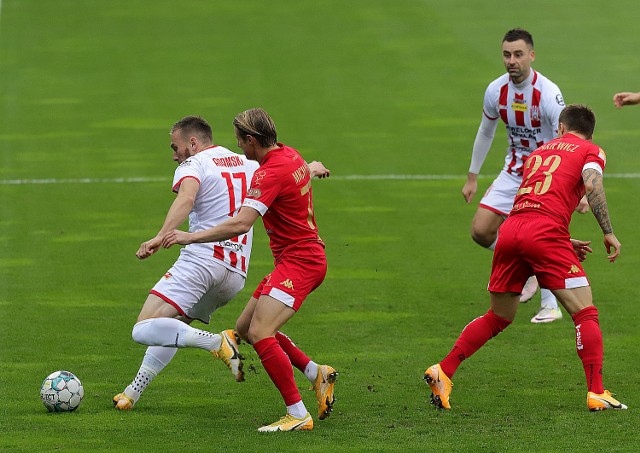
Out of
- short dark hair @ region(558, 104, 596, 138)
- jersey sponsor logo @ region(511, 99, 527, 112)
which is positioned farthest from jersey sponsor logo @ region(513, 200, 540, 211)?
jersey sponsor logo @ region(511, 99, 527, 112)

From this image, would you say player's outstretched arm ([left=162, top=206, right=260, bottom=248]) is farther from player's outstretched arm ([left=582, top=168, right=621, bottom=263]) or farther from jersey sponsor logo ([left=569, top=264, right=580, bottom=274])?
player's outstretched arm ([left=582, top=168, right=621, bottom=263])

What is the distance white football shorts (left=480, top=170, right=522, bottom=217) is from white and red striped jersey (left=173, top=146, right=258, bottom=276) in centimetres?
374

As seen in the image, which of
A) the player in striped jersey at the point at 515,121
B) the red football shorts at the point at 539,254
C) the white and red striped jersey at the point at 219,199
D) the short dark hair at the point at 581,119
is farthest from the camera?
the player in striped jersey at the point at 515,121

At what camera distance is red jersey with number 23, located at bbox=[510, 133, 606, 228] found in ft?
30.1

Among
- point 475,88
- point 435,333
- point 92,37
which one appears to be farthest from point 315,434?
point 92,37

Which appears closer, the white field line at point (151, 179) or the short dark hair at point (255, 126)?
the short dark hair at point (255, 126)

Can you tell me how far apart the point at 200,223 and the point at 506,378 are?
111 inches

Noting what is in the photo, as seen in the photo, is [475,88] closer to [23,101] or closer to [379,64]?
[379,64]

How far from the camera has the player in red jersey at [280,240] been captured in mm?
8641

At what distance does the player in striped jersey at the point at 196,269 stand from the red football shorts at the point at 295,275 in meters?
0.55

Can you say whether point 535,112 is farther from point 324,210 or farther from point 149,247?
point 324,210

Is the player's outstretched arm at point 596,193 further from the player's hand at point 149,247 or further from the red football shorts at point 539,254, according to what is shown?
the player's hand at point 149,247

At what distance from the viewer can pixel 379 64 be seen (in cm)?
2667

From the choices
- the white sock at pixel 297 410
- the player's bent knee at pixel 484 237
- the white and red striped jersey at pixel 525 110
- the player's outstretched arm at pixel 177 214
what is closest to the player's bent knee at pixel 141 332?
the player's outstretched arm at pixel 177 214
